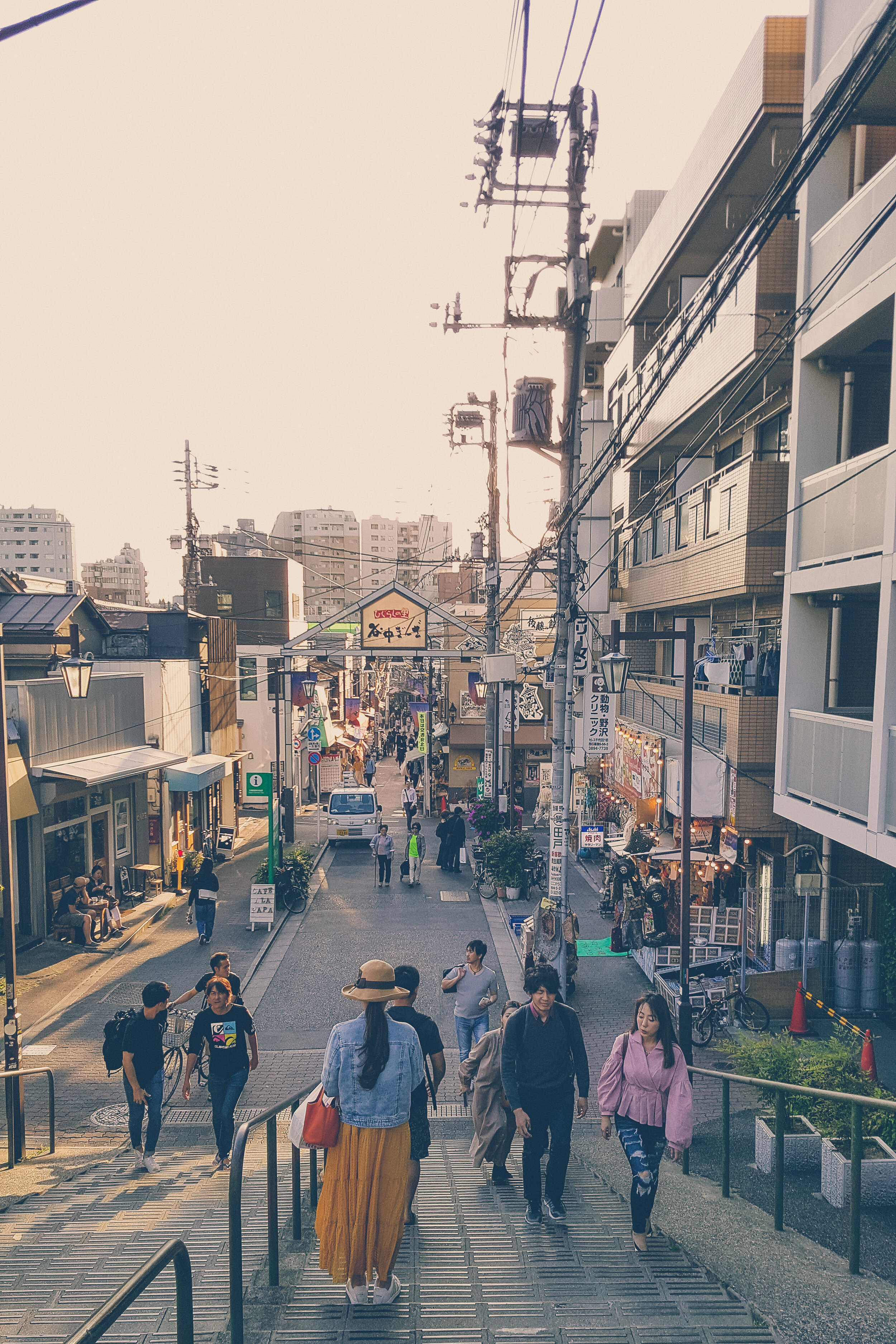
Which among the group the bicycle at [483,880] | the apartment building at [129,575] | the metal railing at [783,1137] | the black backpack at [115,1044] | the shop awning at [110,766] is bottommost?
the bicycle at [483,880]

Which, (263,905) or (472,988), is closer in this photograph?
(472,988)

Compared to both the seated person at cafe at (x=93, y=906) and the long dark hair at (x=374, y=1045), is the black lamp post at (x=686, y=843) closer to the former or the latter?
the long dark hair at (x=374, y=1045)

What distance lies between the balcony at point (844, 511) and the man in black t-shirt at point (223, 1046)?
8.36 metres

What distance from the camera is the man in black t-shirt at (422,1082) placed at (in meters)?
4.89

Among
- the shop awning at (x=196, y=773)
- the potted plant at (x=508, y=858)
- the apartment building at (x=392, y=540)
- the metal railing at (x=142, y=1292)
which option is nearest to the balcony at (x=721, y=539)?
the potted plant at (x=508, y=858)

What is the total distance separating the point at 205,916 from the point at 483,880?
762 cm

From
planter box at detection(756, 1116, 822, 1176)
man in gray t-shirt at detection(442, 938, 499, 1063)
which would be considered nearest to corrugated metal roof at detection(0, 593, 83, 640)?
man in gray t-shirt at detection(442, 938, 499, 1063)

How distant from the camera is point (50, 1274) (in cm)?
520

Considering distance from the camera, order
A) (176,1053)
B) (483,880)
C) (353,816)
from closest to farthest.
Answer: (176,1053)
(483,880)
(353,816)

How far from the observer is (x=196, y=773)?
2147 centimetres

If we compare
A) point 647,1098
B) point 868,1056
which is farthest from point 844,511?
point 647,1098

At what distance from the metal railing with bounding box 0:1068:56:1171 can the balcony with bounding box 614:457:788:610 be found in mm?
10349

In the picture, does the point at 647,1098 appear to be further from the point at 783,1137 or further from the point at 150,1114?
the point at 150,1114

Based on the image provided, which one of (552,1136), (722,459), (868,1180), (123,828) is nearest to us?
(552,1136)
